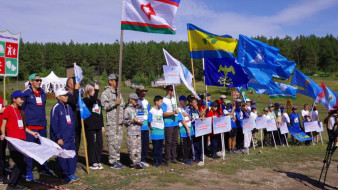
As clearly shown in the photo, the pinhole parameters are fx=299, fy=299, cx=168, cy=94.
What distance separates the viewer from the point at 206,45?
34.3 feet

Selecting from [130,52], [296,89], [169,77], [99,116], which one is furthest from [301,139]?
[130,52]

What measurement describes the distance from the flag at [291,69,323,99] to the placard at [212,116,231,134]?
558 cm

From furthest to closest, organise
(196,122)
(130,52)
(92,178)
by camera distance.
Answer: (130,52) → (196,122) → (92,178)

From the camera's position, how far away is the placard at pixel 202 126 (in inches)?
364

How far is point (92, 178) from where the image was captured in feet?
23.1

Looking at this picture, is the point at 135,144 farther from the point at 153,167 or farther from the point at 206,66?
the point at 206,66

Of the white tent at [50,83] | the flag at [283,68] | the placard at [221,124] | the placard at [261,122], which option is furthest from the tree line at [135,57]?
the placard at [221,124]

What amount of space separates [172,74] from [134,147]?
7.94ft

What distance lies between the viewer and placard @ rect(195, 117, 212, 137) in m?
9.26

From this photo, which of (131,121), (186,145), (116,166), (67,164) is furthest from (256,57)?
(67,164)

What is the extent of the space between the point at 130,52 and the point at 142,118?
104949 millimetres

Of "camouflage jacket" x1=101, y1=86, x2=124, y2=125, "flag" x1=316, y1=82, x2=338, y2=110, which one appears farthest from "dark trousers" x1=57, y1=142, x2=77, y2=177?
"flag" x1=316, y1=82, x2=338, y2=110

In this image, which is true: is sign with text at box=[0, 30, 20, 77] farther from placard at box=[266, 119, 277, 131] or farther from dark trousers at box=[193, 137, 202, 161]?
placard at box=[266, 119, 277, 131]

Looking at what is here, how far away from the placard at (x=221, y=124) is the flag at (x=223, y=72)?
1.33m
